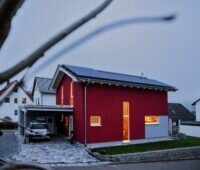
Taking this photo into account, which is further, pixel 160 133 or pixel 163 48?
pixel 160 133

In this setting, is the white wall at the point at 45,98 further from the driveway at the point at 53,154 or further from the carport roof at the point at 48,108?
the driveway at the point at 53,154

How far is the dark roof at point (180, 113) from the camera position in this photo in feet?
156

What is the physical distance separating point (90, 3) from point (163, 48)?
62 cm

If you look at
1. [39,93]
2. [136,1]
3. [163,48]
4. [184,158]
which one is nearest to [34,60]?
[136,1]

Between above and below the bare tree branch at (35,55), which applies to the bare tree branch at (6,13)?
above

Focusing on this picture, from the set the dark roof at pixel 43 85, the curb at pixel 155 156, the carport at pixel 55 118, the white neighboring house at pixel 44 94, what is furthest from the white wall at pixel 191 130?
the dark roof at pixel 43 85

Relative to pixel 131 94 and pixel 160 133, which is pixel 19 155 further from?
pixel 160 133

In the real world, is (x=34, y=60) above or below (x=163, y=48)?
below

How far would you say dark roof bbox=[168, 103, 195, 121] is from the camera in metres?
47.6

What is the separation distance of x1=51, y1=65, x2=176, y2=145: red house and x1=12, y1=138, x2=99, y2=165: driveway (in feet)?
Answer: 5.39

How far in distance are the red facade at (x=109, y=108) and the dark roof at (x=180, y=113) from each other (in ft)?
72.8

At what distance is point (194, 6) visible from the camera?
4.68 feet

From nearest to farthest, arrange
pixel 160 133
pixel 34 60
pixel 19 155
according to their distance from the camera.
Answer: pixel 34 60 → pixel 19 155 → pixel 160 133

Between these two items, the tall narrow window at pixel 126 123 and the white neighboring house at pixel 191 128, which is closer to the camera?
the tall narrow window at pixel 126 123
